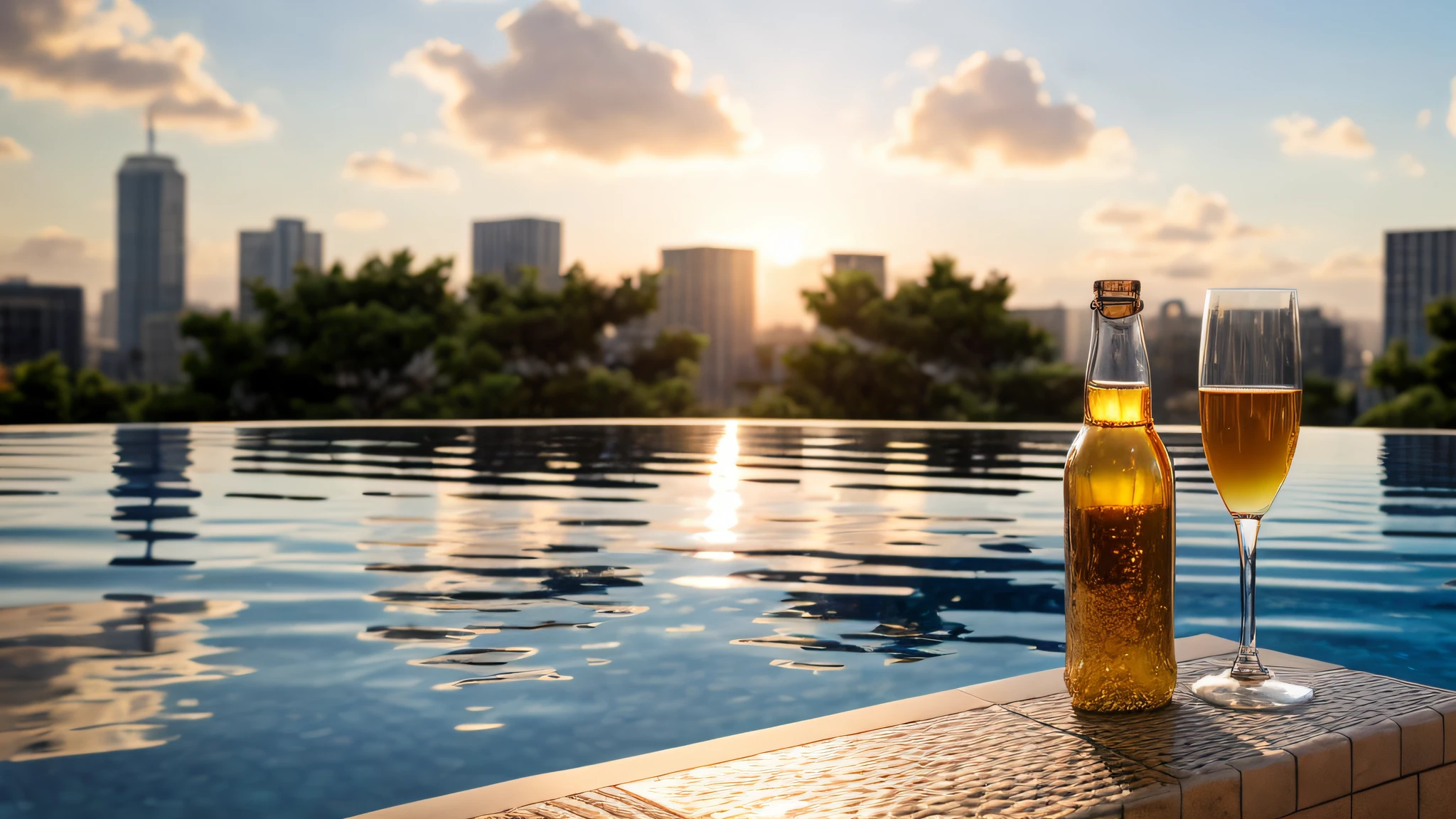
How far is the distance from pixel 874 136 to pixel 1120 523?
21731 mm

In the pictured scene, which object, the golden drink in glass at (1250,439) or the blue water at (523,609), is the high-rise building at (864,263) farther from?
the golden drink in glass at (1250,439)

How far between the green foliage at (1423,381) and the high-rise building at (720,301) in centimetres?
1401

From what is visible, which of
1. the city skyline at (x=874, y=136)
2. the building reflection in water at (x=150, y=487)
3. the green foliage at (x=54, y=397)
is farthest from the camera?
the city skyline at (x=874, y=136)

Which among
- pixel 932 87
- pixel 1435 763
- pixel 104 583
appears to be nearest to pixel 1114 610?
pixel 1435 763

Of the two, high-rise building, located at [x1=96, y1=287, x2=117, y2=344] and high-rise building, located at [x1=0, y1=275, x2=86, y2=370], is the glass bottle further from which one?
high-rise building, located at [x1=96, y1=287, x2=117, y2=344]

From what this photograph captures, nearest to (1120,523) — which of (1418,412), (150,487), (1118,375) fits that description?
(1118,375)

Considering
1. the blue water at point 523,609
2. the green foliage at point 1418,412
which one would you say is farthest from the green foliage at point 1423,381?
the blue water at point 523,609

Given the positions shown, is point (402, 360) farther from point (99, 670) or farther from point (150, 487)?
point (99, 670)

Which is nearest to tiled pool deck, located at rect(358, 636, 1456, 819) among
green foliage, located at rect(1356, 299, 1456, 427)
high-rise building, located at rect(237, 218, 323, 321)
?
green foliage, located at rect(1356, 299, 1456, 427)

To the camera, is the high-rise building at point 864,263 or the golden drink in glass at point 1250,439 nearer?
the golden drink in glass at point 1250,439

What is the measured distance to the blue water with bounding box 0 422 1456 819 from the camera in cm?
189

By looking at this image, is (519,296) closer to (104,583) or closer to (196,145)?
(196,145)

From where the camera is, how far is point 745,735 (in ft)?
3.60

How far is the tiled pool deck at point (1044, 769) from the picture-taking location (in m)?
0.86
